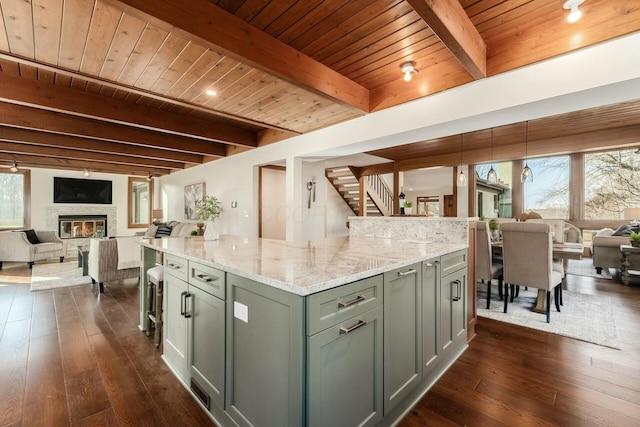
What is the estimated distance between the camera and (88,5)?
1.68 metres

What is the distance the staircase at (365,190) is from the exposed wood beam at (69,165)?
5177 mm

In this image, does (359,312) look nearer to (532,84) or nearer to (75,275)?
(532,84)

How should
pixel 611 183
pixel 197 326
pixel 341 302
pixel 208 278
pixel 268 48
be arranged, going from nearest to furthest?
pixel 341 302 → pixel 208 278 → pixel 197 326 → pixel 268 48 → pixel 611 183

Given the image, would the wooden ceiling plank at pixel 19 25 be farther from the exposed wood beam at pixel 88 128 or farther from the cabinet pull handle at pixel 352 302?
the cabinet pull handle at pixel 352 302

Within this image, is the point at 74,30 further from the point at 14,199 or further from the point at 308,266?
the point at 14,199

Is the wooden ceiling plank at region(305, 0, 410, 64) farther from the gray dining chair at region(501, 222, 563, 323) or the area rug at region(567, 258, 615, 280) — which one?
the area rug at region(567, 258, 615, 280)

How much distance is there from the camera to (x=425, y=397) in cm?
187

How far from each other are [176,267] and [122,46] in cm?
170

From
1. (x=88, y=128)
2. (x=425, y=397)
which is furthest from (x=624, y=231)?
(x=88, y=128)

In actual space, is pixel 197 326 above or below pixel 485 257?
below

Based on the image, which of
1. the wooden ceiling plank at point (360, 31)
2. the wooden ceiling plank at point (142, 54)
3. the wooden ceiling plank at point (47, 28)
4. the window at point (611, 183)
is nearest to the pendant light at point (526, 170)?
the window at point (611, 183)

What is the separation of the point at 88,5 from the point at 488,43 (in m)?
2.91

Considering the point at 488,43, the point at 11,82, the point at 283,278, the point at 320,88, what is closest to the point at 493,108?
the point at 488,43

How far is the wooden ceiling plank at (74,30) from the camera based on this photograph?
5.52 feet
